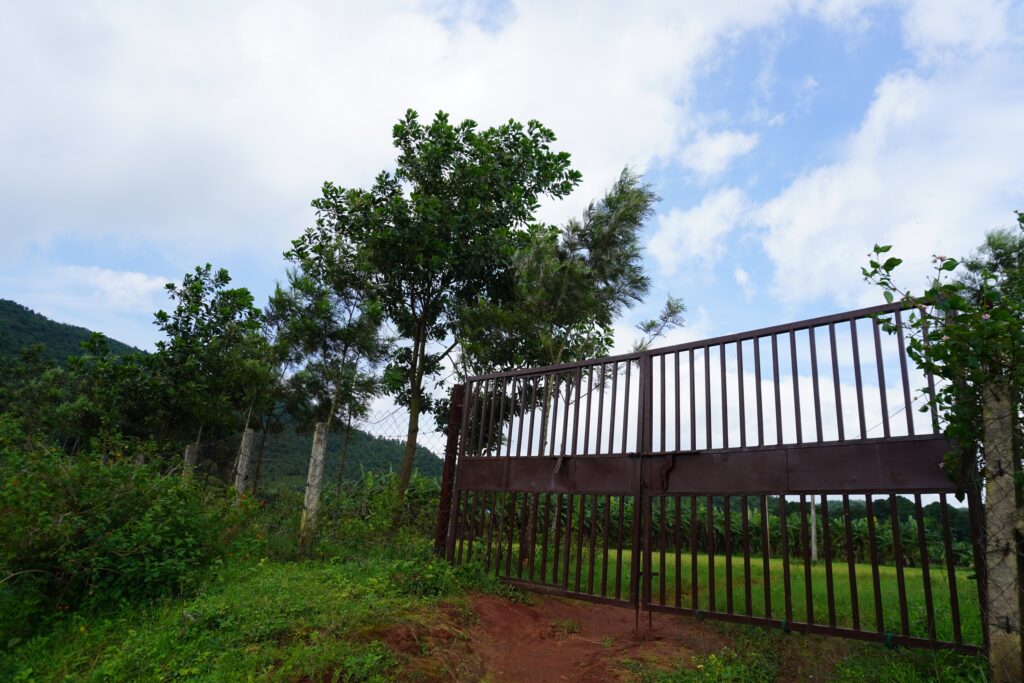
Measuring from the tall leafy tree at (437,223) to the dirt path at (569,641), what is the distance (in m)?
6.95

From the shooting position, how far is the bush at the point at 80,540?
5582mm

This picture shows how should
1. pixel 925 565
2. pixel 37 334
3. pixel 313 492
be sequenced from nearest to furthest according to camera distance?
pixel 925 565 < pixel 313 492 < pixel 37 334

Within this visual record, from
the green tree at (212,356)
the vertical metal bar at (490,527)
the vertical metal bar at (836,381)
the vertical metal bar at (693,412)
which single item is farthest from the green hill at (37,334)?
the vertical metal bar at (836,381)

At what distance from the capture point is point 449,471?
23.6 feet

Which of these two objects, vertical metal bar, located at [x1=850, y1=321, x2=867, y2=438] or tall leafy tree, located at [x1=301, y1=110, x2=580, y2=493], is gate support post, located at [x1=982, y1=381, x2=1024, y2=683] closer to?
vertical metal bar, located at [x1=850, y1=321, x2=867, y2=438]

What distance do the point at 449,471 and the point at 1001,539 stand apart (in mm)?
5144

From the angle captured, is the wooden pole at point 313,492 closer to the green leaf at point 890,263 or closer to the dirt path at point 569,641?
the dirt path at point 569,641

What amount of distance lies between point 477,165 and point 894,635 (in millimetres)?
11188

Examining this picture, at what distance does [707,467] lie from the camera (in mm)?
4898

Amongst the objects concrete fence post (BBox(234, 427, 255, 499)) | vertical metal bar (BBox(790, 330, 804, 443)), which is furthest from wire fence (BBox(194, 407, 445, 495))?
vertical metal bar (BBox(790, 330, 804, 443))

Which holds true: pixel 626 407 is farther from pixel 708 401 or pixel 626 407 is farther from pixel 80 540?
pixel 80 540

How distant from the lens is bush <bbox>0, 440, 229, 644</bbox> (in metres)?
5.58

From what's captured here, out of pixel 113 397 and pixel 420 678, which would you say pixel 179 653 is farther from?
pixel 113 397

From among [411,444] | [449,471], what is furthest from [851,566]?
[411,444]
